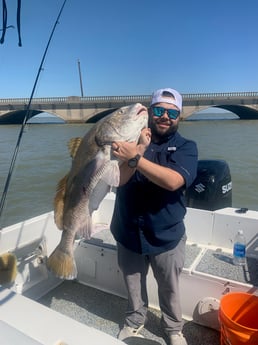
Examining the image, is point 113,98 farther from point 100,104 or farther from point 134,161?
point 134,161

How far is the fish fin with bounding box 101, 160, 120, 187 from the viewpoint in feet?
7.17

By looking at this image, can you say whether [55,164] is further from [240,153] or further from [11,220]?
[240,153]

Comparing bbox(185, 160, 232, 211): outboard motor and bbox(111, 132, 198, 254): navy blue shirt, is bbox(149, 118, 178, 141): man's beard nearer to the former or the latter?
bbox(111, 132, 198, 254): navy blue shirt

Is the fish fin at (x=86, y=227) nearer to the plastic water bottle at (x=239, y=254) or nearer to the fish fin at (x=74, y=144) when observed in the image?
the fish fin at (x=74, y=144)

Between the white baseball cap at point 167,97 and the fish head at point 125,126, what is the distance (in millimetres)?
417

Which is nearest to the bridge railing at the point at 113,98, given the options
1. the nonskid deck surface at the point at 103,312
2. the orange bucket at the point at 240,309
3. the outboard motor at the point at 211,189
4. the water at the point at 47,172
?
the water at the point at 47,172

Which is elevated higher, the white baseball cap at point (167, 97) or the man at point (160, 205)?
the white baseball cap at point (167, 97)

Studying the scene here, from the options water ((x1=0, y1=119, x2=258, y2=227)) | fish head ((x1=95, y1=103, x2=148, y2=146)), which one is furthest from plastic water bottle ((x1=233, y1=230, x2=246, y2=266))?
water ((x1=0, y1=119, x2=258, y2=227))

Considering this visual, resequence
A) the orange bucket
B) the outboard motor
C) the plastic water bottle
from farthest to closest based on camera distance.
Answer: the outboard motor
the plastic water bottle
the orange bucket

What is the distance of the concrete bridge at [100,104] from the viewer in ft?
138

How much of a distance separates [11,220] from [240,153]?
12687 mm

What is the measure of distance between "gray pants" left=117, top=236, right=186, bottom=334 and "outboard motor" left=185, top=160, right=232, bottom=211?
193cm

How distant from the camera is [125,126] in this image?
6.95ft

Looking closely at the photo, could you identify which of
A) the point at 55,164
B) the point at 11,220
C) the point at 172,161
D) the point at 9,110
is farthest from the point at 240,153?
the point at 9,110
